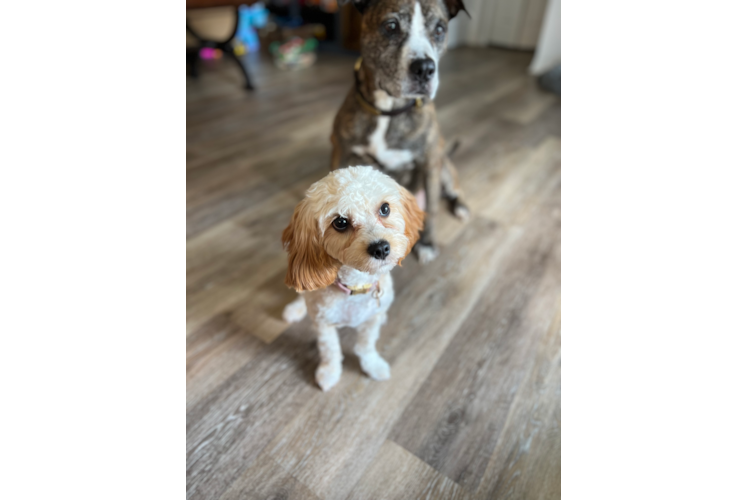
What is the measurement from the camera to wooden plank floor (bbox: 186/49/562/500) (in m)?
1.04

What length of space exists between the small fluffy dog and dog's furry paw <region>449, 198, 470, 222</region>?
1056 mm

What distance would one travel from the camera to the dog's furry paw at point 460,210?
203 centimetres

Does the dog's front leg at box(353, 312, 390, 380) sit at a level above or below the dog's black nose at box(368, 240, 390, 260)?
below

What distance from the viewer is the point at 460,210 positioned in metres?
2.03

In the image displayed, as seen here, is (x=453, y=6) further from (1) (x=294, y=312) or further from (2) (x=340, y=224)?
(1) (x=294, y=312)

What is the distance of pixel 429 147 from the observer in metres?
1.54

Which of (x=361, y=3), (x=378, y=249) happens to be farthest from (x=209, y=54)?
(x=378, y=249)

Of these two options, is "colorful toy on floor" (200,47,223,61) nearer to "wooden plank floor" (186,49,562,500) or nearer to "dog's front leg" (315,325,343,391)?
"wooden plank floor" (186,49,562,500)

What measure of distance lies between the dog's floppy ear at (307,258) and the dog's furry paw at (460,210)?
4.22ft

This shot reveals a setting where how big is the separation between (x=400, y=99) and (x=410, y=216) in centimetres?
64

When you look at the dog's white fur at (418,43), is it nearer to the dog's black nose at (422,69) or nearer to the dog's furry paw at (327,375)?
the dog's black nose at (422,69)

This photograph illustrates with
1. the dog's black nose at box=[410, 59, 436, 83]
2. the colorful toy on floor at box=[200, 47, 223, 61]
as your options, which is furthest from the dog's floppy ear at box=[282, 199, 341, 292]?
the colorful toy on floor at box=[200, 47, 223, 61]
